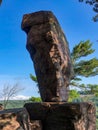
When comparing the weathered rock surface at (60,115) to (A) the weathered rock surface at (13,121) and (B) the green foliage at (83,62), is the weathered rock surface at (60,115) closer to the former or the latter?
(A) the weathered rock surface at (13,121)

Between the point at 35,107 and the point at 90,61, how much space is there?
17.9 metres

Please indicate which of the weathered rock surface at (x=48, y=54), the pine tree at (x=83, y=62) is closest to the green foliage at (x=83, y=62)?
the pine tree at (x=83, y=62)

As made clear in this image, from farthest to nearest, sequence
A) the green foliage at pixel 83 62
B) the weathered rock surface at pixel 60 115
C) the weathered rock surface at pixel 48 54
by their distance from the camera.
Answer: the green foliage at pixel 83 62 < the weathered rock surface at pixel 48 54 < the weathered rock surface at pixel 60 115

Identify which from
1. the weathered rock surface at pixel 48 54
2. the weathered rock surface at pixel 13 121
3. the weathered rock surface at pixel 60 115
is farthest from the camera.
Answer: the weathered rock surface at pixel 48 54

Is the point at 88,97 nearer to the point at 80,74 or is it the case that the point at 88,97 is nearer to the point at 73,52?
the point at 80,74

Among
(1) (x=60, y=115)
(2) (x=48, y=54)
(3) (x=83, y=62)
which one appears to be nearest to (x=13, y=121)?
(1) (x=60, y=115)

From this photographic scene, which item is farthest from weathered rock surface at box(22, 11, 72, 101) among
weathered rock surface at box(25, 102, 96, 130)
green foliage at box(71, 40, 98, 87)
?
green foliage at box(71, 40, 98, 87)

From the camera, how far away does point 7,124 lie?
400cm

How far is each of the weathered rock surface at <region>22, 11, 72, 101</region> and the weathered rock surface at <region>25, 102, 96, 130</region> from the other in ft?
1.43

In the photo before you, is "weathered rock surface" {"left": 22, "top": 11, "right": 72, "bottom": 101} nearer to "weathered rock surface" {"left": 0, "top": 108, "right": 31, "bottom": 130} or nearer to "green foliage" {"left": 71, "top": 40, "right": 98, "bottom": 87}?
"weathered rock surface" {"left": 0, "top": 108, "right": 31, "bottom": 130}

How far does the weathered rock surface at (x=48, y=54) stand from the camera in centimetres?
637

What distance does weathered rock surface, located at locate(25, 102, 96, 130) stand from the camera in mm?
5691

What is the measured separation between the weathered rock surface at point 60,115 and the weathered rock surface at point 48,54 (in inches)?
17.2

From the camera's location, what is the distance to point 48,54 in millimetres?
6461
